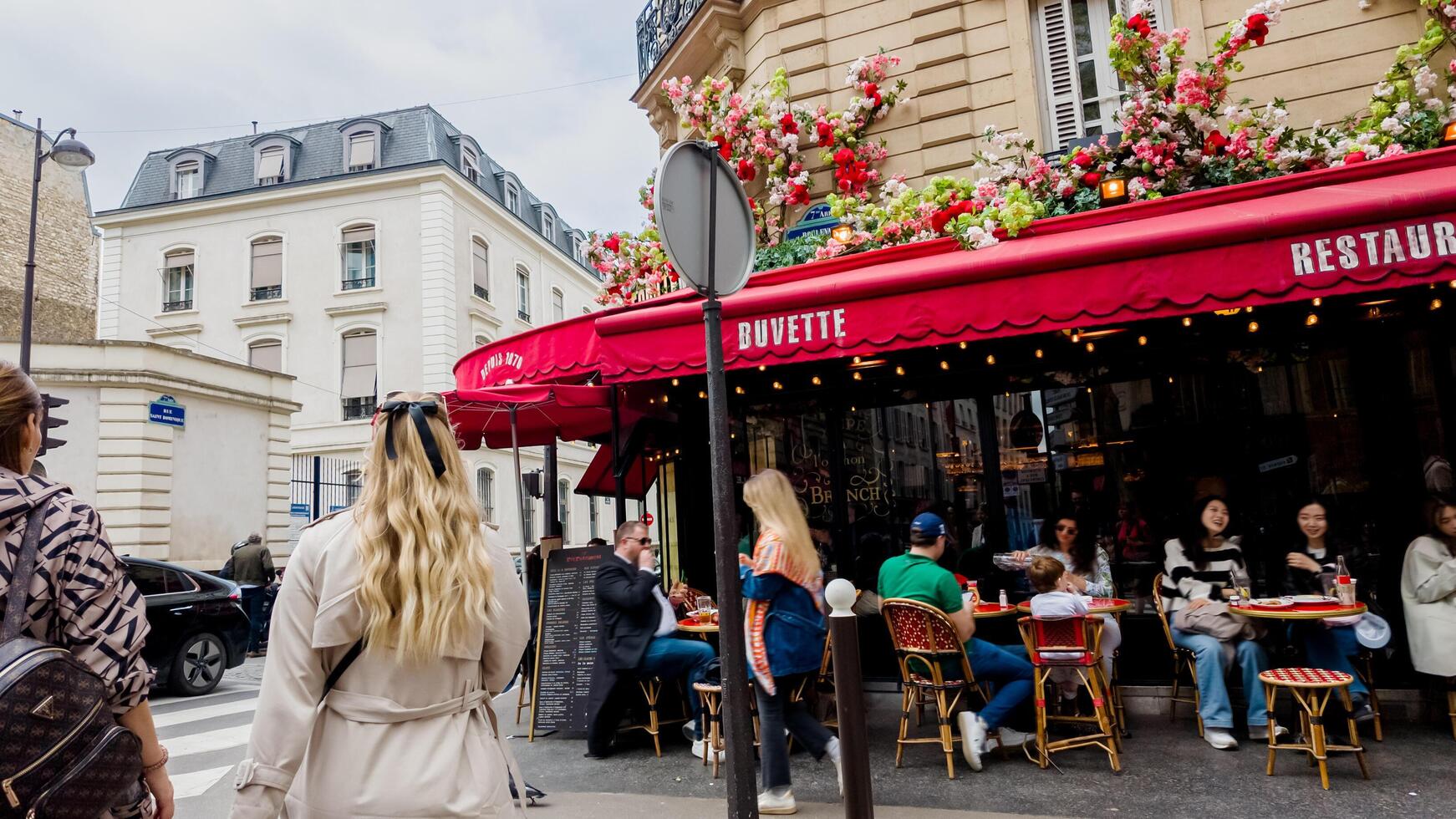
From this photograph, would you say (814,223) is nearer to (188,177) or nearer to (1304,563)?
(1304,563)

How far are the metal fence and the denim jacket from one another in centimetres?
1378

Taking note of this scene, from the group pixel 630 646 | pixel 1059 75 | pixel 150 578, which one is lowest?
pixel 630 646

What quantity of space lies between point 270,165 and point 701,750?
2741cm

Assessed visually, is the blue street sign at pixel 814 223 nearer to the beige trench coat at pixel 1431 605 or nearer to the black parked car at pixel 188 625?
the beige trench coat at pixel 1431 605

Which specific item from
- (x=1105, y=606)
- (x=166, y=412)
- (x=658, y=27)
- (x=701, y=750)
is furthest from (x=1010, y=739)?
(x=166, y=412)

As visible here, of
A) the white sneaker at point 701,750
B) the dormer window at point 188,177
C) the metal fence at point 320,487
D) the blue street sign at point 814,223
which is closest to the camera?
the white sneaker at point 701,750

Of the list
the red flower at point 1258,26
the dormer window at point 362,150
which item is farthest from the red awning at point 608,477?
the dormer window at point 362,150

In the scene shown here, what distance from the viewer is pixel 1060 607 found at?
5383mm

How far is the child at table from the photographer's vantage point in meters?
5.38

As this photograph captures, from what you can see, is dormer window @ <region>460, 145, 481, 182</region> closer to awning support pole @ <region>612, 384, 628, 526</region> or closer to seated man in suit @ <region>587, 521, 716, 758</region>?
awning support pole @ <region>612, 384, 628, 526</region>

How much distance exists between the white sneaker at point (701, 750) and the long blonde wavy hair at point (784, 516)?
170 cm

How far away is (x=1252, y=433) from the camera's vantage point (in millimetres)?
6996

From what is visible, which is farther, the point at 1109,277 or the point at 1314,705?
the point at 1109,277

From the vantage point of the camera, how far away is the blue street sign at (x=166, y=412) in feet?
Answer: 52.9
